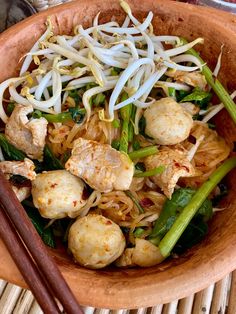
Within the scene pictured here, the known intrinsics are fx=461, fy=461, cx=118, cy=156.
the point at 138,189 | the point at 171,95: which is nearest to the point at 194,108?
the point at 171,95

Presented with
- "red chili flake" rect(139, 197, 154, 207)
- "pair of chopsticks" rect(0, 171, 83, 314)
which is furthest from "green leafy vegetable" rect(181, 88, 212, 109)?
"pair of chopsticks" rect(0, 171, 83, 314)

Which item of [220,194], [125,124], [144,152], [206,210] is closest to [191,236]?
[206,210]

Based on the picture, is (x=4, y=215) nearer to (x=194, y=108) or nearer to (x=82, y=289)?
(x=82, y=289)

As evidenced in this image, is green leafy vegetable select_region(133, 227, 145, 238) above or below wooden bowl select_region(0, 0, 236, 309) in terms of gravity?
below

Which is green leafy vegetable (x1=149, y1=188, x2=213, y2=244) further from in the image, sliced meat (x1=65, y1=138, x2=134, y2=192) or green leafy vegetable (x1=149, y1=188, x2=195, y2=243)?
sliced meat (x1=65, y1=138, x2=134, y2=192)

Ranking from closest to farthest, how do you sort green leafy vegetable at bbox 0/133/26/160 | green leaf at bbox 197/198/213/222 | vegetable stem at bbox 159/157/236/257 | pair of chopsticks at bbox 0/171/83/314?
pair of chopsticks at bbox 0/171/83/314 → vegetable stem at bbox 159/157/236/257 → green leaf at bbox 197/198/213/222 → green leafy vegetable at bbox 0/133/26/160

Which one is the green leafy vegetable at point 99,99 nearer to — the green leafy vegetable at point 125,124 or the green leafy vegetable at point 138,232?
the green leafy vegetable at point 125,124
